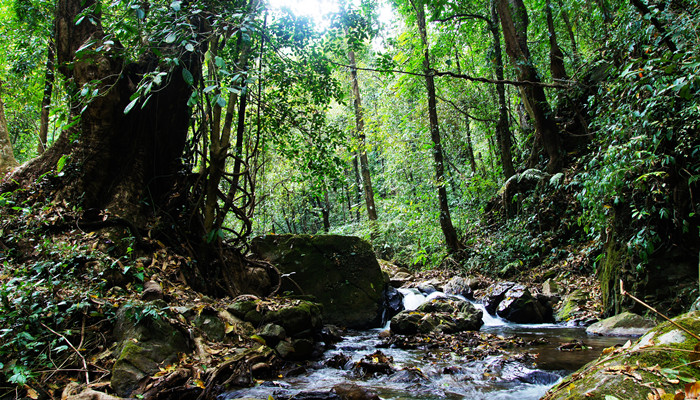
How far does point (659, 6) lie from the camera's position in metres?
5.47

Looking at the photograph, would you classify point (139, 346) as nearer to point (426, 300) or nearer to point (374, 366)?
point (374, 366)

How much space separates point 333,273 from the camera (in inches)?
333

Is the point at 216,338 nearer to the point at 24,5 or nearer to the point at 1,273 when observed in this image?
the point at 1,273

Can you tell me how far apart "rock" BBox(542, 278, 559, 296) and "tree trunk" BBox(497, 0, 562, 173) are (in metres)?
3.30

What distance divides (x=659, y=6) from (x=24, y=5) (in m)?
10.6

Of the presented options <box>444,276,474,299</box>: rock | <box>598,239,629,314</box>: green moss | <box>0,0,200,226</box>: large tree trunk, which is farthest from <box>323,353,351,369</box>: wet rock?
<box>444,276,474,299</box>: rock

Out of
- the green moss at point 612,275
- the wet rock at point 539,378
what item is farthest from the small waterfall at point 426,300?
the wet rock at point 539,378

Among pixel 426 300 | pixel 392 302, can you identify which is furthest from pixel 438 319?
pixel 426 300

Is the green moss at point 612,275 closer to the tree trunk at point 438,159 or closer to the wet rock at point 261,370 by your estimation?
the wet rock at point 261,370

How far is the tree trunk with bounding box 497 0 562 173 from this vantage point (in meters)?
10.0

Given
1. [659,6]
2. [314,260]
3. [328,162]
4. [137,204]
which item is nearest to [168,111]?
[137,204]

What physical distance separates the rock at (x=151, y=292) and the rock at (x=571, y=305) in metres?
7.08

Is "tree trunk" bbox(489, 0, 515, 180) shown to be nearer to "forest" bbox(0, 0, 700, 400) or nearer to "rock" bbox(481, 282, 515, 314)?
"forest" bbox(0, 0, 700, 400)

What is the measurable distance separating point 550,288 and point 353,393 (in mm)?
6592
